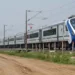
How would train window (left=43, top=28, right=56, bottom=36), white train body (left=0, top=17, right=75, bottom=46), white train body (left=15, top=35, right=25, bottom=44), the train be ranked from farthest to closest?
1. white train body (left=15, top=35, right=25, bottom=44)
2. train window (left=43, top=28, right=56, bottom=36)
3. the train
4. white train body (left=0, top=17, right=75, bottom=46)

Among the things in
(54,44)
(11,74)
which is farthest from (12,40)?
(11,74)

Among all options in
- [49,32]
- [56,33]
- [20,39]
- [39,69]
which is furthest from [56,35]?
[39,69]

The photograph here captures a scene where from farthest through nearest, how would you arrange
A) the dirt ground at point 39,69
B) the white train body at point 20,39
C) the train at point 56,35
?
the white train body at point 20,39 → the train at point 56,35 → the dirt ground at point 39,69

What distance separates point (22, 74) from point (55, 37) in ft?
93.2

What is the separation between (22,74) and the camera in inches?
601

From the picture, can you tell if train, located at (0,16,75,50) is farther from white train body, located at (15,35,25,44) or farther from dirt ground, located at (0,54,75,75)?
dirt ground, located at (0,54,75,75)

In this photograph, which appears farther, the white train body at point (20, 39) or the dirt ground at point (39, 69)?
the white train body at point (20, 39)

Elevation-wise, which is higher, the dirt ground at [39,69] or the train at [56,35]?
the train at [56,35]

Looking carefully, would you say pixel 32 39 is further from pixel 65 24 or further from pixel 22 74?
pixel 22 74

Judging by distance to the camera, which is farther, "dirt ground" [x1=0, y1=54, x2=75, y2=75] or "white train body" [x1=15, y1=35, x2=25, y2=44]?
"white train body" [x1=15, y1=35, x2=25, y2=44]

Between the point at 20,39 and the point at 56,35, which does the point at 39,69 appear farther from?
the point at 20,39

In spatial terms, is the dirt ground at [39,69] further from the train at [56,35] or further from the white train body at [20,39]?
the white train body at [20,39]

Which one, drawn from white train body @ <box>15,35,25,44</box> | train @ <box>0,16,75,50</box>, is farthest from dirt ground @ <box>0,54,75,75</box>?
white train body @ <box>15,35,25,44</box>

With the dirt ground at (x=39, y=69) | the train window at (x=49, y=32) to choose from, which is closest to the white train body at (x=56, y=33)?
the train window at (x=49, y=32)
